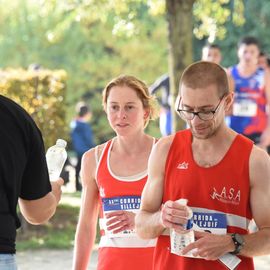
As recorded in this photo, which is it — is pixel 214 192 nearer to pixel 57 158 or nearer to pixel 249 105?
pixel 57 158

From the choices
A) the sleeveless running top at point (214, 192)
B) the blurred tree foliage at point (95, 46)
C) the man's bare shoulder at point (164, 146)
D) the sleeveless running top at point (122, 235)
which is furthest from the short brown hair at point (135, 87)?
the blurred tree foliage at point (95, 46)

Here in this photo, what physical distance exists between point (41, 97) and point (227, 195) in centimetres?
920

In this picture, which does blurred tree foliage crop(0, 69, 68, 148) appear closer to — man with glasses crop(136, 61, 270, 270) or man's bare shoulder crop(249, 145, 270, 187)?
man with glasses crop(136, 61, 270, 270)

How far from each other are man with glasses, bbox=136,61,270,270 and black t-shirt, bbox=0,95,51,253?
2.01 feet

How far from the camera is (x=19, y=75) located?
13.2m

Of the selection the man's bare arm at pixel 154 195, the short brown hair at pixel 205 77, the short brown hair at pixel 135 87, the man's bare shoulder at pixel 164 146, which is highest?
the short brown hair at pixel 205 77

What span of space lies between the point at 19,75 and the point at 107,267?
8.43 metres

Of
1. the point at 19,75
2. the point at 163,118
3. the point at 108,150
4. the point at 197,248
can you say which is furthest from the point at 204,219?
the point at 163,118

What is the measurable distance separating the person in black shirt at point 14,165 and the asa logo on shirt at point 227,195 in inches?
29.4

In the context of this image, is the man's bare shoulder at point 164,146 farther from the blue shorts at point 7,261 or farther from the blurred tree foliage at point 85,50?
the blurred tree foliage at point 85,50

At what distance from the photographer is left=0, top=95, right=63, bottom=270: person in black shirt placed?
3846 millimetres

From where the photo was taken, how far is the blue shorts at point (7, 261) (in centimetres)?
380

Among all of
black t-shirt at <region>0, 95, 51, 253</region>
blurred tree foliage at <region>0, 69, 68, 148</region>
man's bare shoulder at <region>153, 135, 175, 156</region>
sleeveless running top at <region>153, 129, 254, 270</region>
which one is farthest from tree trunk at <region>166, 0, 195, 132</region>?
black t-shirt at <region>0, 95, 51, 253</region>

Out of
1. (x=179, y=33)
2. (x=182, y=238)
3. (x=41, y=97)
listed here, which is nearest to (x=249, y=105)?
(x=179, y=33)
